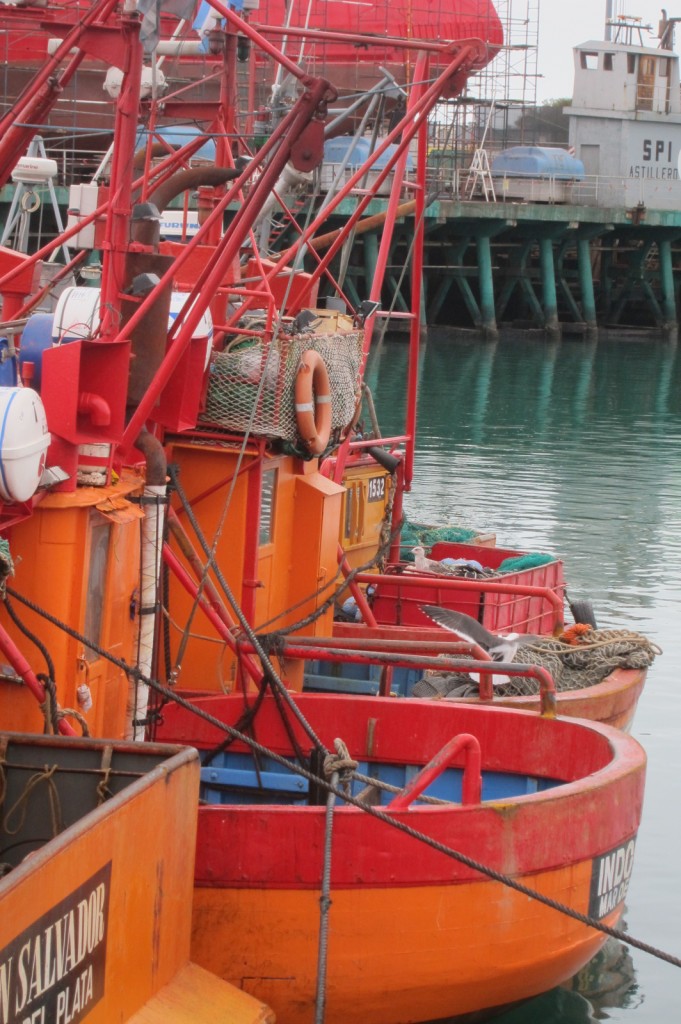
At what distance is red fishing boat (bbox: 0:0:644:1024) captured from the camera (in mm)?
7191

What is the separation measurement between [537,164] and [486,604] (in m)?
48.9

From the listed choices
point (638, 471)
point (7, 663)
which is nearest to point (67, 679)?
point (7, 663)

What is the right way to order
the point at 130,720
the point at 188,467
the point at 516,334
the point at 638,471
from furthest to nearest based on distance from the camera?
1. the point at 516,334
2. the point at 638,471
3. the point at 188,467
4. the point at 130,720

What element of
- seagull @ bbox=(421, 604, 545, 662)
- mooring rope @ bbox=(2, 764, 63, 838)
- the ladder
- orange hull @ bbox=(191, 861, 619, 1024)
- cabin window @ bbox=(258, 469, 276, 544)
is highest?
the ladder

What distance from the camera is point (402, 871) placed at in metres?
7.18

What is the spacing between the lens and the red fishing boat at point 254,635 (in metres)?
7.19

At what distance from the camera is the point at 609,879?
8008mm

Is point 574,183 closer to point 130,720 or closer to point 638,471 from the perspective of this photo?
point 638,471

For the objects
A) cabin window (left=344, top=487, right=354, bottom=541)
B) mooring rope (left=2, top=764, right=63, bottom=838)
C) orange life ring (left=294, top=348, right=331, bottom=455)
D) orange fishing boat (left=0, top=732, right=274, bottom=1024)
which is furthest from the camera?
cabin window (left=344, top=487, right=354, bottom=541)

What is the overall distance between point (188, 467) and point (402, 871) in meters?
3.30

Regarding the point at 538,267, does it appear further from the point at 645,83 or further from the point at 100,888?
the point at 100,888

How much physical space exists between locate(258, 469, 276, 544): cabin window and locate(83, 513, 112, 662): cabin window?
238 cm

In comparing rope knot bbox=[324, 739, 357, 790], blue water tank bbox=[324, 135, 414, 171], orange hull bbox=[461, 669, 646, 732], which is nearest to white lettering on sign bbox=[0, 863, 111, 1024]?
rope knot bbox=[324, 739, 357, 790]

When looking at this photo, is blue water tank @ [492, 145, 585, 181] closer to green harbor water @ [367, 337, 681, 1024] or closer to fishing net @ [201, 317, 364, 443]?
green harbor water @ [367, 337, 681, 1024]
